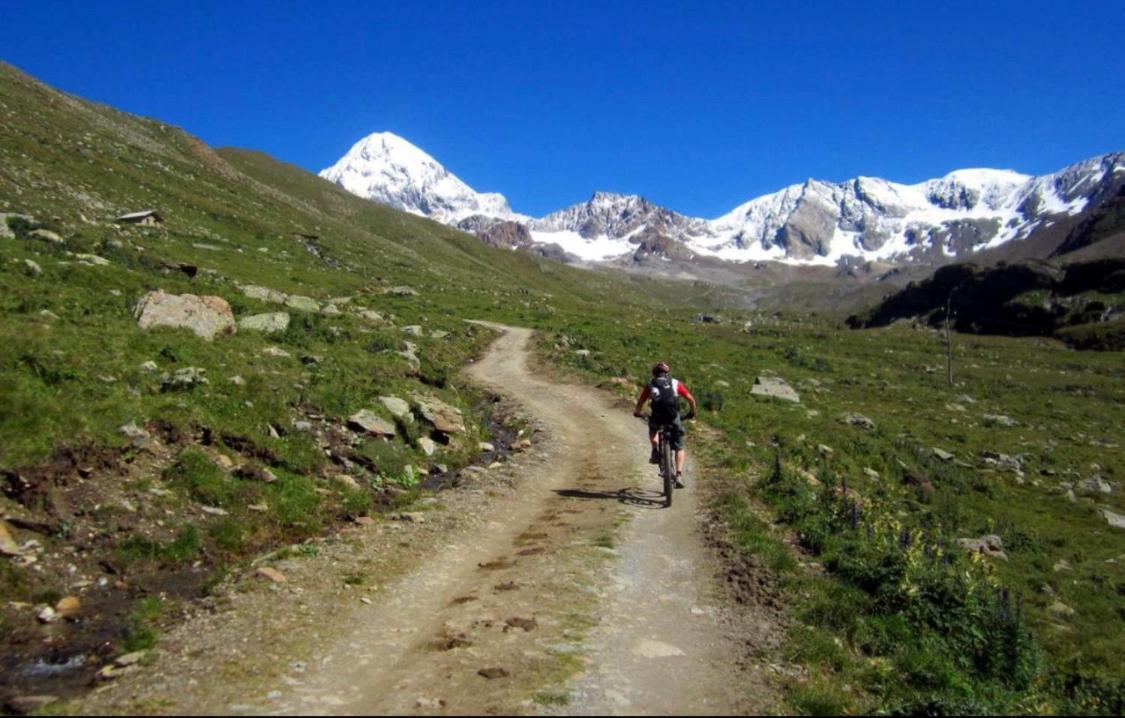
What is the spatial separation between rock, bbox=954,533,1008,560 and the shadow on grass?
939 cm

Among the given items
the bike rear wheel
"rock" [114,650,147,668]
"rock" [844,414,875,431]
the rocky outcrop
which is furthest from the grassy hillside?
the rocky outcrop

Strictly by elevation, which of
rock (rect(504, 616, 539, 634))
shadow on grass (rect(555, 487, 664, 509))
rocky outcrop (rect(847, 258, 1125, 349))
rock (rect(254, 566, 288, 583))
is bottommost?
rock (rect(254, 566, 288, 583))

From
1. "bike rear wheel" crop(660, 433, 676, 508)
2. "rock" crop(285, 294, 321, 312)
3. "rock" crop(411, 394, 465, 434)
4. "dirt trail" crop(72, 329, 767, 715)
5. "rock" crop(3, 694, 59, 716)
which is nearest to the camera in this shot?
"rock" crop(3, 694, 59, 716)

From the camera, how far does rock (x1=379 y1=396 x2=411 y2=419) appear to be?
18.7 m

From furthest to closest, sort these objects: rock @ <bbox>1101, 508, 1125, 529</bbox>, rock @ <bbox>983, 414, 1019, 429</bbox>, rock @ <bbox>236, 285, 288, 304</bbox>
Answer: rock @ <bbox>983, 414, 1019, 429</bbox>
rock @ <bbox>236, 285, 288, 304</bbox>
rock @ <bbox>1101, 508, 1125, 529</bbox>

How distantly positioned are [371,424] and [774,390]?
25.2m

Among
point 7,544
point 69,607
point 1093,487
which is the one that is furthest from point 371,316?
point 1093,487

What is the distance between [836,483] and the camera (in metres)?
21.0

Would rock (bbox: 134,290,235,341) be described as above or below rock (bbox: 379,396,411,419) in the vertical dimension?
above

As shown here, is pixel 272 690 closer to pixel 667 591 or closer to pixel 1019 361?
pixel 667 591

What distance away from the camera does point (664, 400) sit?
52.1 feet

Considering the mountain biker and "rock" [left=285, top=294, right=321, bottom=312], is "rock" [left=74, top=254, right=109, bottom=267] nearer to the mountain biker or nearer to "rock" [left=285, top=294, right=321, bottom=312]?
"rock" [left=285, top=294, right=321, bottom=312]

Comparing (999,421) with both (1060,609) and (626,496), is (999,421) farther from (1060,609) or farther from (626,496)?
(626,496)

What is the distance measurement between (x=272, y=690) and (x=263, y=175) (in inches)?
6113
